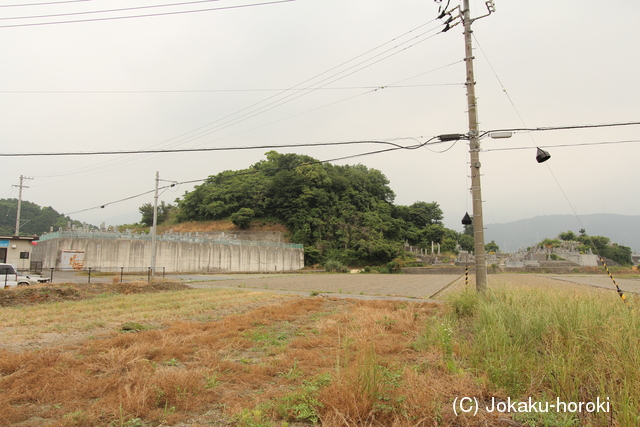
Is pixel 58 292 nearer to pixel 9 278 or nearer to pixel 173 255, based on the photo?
pixel 9 278

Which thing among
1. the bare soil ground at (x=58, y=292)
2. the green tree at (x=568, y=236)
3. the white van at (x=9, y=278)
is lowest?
the bare soil ground at (x=58, y=292)

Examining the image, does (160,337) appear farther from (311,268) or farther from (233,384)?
(311,268)

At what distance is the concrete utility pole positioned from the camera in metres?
12.3

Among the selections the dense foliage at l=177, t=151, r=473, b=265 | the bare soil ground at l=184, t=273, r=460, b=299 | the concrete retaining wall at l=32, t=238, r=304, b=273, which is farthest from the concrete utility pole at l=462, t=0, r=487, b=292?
the dense foliage at l=177, t=151, r=473, b=265

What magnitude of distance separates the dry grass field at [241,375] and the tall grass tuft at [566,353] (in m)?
0.12

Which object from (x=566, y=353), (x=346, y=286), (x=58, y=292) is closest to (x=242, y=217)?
(x=346, y=286)

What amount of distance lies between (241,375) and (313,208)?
2509 inches

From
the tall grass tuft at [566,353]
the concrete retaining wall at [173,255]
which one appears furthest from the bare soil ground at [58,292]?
the concrete retaining wall at [173,255]

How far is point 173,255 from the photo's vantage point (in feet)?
147

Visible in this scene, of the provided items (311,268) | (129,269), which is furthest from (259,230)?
(129,269)

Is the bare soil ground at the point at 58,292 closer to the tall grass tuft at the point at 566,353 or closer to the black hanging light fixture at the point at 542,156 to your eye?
the tall grass tuft at the point at 566,353

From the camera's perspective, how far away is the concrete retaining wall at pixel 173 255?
3791cm

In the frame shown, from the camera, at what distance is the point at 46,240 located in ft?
132

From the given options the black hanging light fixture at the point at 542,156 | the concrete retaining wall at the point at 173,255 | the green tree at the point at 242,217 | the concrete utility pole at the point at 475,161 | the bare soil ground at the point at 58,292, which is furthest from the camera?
the green tree at the point at 242,217
